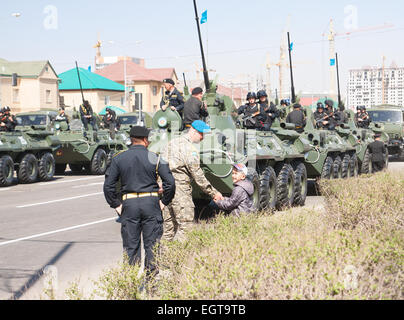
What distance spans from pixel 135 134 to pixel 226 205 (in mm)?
2088

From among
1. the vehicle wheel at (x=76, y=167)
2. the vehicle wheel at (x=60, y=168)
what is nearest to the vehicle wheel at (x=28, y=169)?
the vehicle wheel at (x=60, y=168)

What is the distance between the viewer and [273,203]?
39.2ft

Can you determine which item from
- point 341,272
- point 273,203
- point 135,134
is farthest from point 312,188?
point 341,272

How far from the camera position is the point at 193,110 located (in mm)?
10867

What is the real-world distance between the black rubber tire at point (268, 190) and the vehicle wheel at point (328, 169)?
4041 millimetres

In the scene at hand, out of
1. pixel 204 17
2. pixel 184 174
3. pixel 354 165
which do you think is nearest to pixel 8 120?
pixel 204 17

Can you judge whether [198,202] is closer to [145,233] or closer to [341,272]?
[145,233]

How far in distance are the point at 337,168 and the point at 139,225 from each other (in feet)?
38.1

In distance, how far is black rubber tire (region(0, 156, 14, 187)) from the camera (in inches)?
707

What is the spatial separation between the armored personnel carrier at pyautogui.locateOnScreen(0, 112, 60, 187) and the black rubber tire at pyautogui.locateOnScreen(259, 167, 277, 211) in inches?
359

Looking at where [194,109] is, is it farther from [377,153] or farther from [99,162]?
[99,162]

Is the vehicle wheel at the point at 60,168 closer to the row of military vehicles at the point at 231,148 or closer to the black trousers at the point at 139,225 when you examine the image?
the row of military vehicles at the point at 231,148

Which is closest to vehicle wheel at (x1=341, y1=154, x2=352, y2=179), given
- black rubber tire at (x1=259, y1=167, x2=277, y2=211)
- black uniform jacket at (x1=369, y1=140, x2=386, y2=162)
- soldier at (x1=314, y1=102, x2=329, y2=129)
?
soldier at (x1=314, y1=102, x2=329, y2=129)

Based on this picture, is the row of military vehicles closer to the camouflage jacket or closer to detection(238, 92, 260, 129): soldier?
detection(238, 92, 260, 129): soldier
